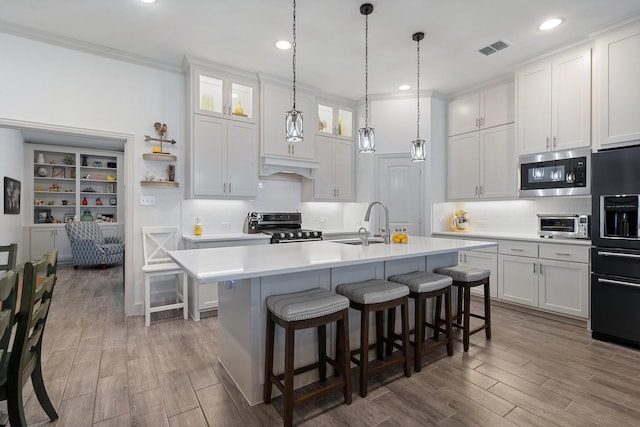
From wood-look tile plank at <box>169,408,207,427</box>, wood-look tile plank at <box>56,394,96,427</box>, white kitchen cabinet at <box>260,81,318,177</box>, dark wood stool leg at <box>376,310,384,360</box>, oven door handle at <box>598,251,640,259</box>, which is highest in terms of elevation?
white kitchen cabinet at <box>260,81,318,177</box>

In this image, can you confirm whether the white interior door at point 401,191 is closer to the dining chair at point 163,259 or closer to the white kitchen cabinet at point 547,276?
the white kitchen cabinet at point 547,276

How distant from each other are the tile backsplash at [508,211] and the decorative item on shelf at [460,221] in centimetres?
10

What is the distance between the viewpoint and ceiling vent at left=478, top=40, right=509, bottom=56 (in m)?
3.43

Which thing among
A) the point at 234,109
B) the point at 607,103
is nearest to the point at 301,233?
the point at 234,109

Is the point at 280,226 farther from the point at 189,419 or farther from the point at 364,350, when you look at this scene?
the point at 189,419

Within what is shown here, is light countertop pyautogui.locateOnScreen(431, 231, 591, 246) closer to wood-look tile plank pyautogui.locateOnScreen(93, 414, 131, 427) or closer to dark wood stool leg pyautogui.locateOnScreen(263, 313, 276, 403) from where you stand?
dark wood stool leg pyautogui.locateOnScreen(263, 313, 276, 403)

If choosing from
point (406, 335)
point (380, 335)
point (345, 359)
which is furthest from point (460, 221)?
point (345, 359)

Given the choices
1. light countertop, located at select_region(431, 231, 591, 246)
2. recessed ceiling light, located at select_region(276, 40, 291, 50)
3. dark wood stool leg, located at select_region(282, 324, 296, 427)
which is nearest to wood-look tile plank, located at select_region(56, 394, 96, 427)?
dark wood stool leg, located at select_region(282, 324, 296, 427)

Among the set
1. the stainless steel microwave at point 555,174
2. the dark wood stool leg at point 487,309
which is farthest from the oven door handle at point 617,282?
the dark wood stool leg at point 487,309

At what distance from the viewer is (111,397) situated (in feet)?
6.90

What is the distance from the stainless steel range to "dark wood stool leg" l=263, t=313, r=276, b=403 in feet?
7.01

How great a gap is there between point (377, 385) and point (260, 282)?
109cm

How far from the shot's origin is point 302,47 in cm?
351

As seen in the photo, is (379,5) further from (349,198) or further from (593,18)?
(349,198)
